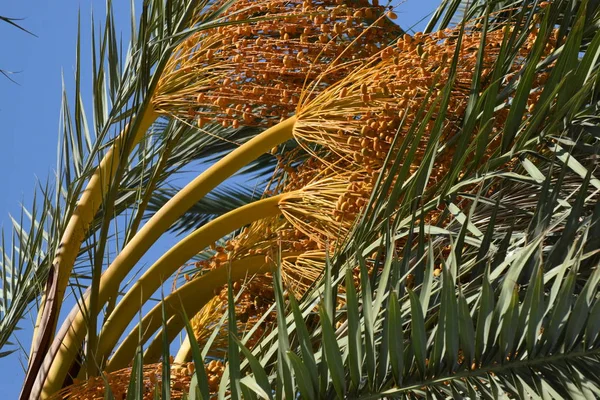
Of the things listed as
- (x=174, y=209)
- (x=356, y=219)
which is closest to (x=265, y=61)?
(x=174, y=209)

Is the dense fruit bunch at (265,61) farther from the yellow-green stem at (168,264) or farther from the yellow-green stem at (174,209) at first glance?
the yellow-green stem at (168,264)

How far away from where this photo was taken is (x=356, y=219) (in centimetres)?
131

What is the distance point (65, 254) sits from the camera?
5.27ft

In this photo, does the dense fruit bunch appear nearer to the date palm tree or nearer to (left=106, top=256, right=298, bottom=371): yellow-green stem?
the date palm tree

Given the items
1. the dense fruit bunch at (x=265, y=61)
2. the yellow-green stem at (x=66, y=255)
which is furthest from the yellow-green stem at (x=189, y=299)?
the dense fruit bunch at (x=265, y=61)

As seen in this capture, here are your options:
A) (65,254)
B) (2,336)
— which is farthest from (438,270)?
(2,336)

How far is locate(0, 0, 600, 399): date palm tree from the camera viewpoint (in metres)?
0.90

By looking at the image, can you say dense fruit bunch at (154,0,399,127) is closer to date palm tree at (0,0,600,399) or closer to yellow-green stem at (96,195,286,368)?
date palm tree at (0,0,600,399)

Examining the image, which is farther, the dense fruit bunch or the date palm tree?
the dense fruit bunch

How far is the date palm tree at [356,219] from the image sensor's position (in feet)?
2.94

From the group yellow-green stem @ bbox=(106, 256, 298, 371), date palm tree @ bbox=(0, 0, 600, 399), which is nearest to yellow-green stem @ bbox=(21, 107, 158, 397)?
date palm tree @ bbox=(0, 0, 600, 399)

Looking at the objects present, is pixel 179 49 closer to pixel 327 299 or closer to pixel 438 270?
pixel 438 270

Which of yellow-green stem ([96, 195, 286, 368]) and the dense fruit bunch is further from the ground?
the dense fruit bunch

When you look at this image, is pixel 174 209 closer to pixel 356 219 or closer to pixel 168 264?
pixel 168 264
